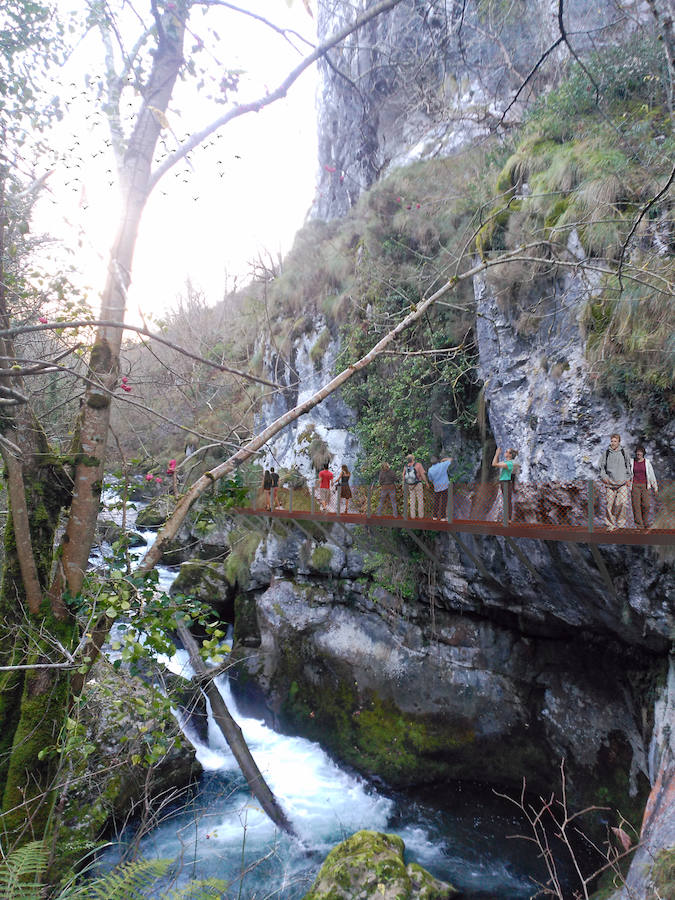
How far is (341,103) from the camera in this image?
2031 cm

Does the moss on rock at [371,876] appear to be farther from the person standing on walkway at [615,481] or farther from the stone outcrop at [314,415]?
the stone outcrop at [314,415]

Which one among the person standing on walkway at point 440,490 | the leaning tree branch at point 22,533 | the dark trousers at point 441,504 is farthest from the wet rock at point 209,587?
the leaning tree branch at point 22,533

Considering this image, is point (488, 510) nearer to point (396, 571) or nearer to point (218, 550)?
point (396, 571)

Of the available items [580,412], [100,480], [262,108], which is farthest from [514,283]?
[100,480]

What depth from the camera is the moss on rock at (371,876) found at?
607 cm

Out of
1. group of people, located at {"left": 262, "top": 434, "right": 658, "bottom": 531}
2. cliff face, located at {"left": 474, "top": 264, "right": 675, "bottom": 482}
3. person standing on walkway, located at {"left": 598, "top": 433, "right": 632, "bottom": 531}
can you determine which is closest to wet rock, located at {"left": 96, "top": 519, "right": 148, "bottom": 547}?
group of people, located at {"left": 262, "top": 434, "right": 658, "bottom": 531}

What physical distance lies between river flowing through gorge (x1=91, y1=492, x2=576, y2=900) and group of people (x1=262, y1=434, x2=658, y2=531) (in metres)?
4.69

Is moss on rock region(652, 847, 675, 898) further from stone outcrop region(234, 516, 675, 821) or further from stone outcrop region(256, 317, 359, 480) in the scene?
stone outcrop region(256, 317, 359, 480)

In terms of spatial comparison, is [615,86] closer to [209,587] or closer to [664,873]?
[664,873]

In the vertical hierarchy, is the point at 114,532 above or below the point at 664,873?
above

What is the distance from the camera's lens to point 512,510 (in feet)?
24.6

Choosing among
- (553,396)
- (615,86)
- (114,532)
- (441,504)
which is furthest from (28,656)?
(615,86)

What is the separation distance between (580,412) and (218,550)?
12.0m

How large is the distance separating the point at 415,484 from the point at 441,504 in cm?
83
